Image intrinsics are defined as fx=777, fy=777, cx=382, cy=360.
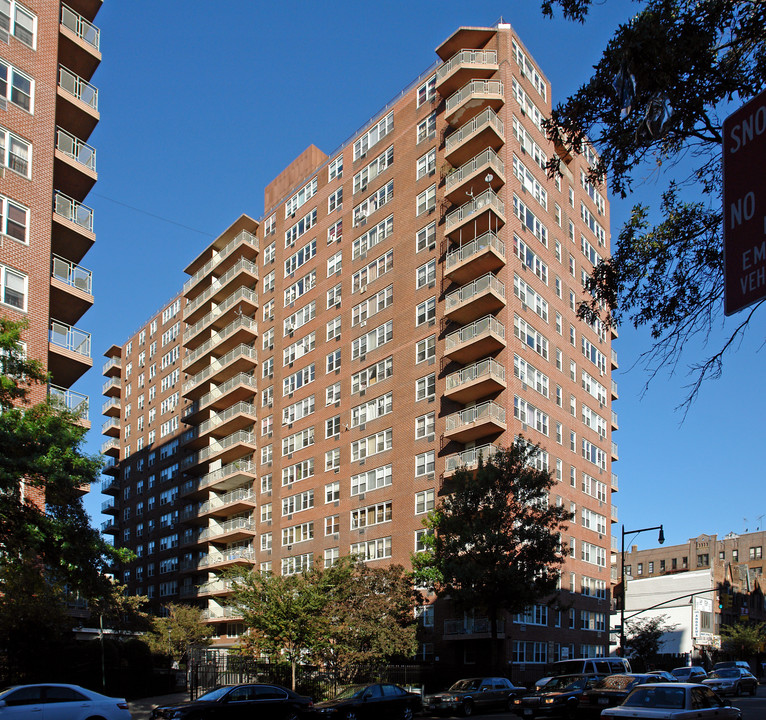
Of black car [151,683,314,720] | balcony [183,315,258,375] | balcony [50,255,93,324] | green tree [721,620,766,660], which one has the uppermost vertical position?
balcony [183,315,258,375]

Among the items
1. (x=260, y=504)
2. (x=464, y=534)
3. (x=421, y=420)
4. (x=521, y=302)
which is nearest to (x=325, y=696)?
(x=464, y=534)

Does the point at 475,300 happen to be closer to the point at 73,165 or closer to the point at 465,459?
the point at 465,459

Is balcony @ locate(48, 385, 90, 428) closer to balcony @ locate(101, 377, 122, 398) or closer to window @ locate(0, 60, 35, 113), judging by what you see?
window @ locate(0, 60, 35, 113)

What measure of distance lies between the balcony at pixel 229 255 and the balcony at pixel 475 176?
97.1 feet

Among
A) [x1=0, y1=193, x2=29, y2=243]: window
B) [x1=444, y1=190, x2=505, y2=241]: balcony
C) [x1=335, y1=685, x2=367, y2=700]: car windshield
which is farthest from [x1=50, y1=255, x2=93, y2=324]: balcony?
[x1=444, y1=190, x2=505, y2=241]: balcony

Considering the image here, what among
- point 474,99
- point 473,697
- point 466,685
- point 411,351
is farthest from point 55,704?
point 474,99

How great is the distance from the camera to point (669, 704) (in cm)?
1730

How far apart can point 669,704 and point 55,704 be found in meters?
14.5

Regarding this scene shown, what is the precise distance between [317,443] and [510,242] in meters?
22.6

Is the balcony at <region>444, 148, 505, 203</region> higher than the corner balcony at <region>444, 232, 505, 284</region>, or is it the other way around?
the balcony at <region>444, 148, 505, 203</region>

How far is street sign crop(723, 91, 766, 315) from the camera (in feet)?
17.7

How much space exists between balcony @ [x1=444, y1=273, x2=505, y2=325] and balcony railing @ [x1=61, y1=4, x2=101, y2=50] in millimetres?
24504

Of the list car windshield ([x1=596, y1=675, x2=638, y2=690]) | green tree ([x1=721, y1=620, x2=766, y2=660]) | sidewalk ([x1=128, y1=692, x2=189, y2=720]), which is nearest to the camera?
car windshield ([x1=596, y1=675, x2=638, y2=690])

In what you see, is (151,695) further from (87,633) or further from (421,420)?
(421,420)
